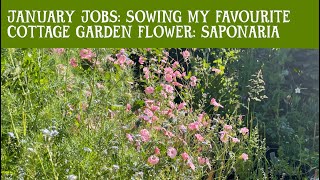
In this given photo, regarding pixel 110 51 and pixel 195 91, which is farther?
pixel 195 91

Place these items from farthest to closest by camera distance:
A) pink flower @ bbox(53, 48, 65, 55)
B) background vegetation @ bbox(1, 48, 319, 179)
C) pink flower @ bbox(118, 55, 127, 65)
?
pink flower @ bbox(53, 48, 65, 55) < pink flower @ bbox(118, 55, 127, 65) < background vegetation @ bbox(1, 48, 319, 179)

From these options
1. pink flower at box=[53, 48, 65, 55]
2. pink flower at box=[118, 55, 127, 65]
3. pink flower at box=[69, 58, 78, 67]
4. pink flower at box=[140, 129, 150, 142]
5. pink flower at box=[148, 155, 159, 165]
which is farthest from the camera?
pink flower at box=[53, 48, 65, 55]

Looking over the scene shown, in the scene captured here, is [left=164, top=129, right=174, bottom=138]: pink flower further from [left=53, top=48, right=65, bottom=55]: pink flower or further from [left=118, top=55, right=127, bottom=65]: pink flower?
[left=53, top=48, right=65, bottom=55]: pink flower

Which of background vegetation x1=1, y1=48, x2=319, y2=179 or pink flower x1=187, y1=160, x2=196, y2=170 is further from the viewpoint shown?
pink flower x1=187, y1=160, x2=196, y2=170

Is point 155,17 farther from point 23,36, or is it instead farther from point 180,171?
point 180,171

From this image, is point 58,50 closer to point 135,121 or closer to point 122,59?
point 122,59

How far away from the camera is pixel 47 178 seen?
248 centimetres

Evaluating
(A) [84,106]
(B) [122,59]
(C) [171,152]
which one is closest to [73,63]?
(B) [122,59]

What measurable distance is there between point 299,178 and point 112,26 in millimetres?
1737

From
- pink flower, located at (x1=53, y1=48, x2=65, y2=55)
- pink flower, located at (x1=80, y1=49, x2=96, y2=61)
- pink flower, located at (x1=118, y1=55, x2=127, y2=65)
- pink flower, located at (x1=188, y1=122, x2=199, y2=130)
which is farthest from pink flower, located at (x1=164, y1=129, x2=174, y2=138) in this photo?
pink flower, located at (x1=53, y1=48, x2=65, y2=55)

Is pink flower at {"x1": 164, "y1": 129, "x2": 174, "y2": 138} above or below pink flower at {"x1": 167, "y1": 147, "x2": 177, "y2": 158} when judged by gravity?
above

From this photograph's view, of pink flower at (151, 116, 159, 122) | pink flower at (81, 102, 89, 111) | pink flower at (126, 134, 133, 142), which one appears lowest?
pink flower at (126, 134, 133, 142)

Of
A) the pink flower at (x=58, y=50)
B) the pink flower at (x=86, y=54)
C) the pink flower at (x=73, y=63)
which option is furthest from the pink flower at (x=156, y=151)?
the pink flower at (x=58, y=50)

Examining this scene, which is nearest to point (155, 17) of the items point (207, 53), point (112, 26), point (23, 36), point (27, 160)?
point (112, 26)
